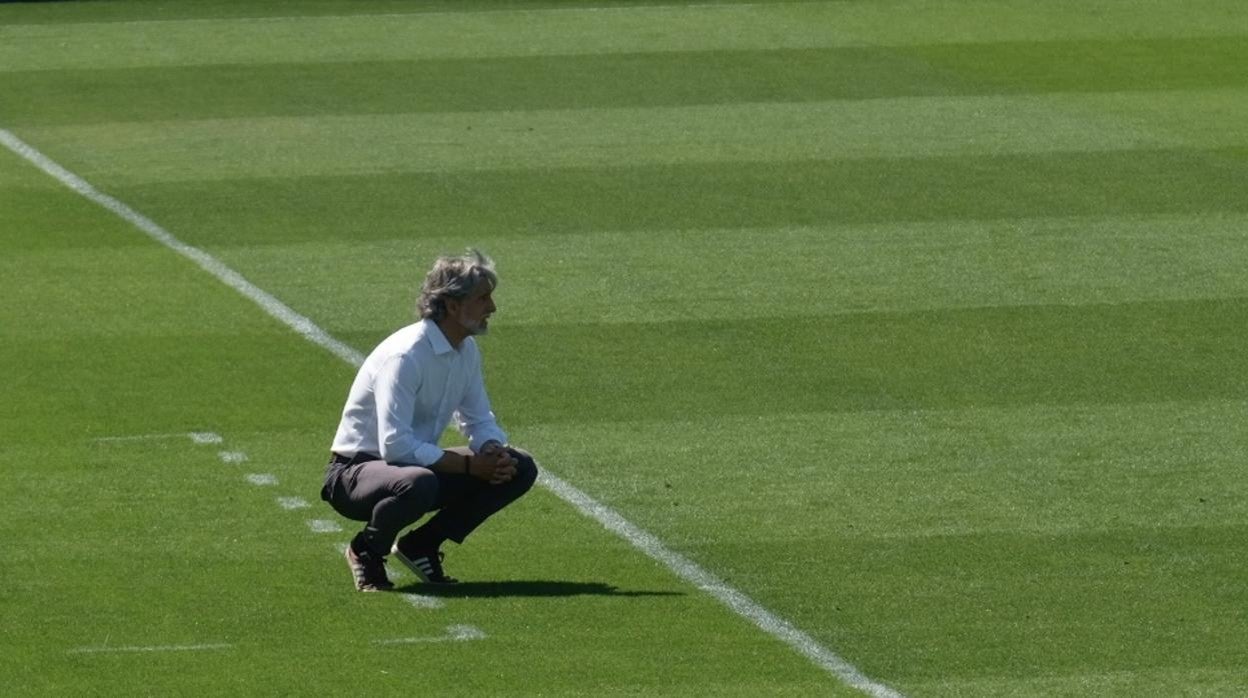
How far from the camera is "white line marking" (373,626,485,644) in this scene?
31.7 ft

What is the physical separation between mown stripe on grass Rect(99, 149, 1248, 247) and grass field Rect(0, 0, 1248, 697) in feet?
0.20

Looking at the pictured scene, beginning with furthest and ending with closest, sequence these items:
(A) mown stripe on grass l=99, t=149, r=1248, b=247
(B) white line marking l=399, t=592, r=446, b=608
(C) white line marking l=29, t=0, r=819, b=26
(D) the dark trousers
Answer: (C) white line marking l=29, t=0, r=819, b=26
(A) mown stripe on grass l=99, t=149, r=1248, b=247
(B) white line marking l=399, t=592, r=446, b=608
(D) the dark trousers

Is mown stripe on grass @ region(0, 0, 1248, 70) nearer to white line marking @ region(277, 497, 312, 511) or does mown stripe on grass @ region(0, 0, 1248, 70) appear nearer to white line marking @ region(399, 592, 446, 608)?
white line marking @ region(277, 497, 312, 511)

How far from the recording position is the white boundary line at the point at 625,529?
9.47 meters

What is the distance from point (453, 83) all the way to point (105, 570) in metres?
15.2

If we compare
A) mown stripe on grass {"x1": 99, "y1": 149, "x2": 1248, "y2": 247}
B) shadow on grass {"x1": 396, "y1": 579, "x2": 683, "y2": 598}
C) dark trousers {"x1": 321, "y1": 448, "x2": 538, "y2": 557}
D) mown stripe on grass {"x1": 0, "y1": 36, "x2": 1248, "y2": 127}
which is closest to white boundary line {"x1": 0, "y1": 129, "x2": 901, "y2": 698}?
shadow on grass {"x1": 396, "y1": 579, "x2": 683, "y2": 598}

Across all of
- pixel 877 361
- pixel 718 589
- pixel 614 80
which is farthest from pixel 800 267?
pixel 614 80

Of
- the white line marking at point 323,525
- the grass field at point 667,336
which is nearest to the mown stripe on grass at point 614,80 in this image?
the grass field at point 667,336

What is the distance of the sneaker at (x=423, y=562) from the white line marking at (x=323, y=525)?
3.37 feet

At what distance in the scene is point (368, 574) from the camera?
10438 millimetres

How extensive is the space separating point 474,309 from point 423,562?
105 centimetres

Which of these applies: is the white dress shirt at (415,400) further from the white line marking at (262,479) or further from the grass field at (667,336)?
the white line marking at (262,479)

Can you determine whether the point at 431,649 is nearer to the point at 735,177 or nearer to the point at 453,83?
the point at 735,177

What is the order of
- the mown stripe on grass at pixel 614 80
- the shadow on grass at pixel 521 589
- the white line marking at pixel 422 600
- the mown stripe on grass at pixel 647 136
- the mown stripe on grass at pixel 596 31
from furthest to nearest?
the mown stripe on grass at pixel 596 31 → the mown stripe on grass at pixel 614 80 → the mown stripe on grass at pixel 647 136 → the shadow on grass at pixel 521 589 → the white line marking at pixel 422 600
